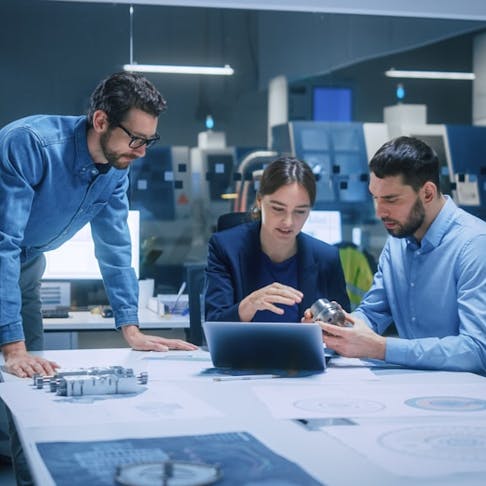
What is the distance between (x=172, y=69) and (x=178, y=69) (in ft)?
0.16

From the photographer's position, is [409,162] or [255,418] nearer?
[255,418]

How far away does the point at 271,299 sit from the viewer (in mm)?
2400

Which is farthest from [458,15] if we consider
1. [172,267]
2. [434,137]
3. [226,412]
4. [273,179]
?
[226,412]

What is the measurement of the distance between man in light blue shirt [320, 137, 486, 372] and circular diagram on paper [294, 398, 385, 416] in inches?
18.4

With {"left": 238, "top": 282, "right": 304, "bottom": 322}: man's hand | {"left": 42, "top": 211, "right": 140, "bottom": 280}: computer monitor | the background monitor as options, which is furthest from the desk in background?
the background monitor

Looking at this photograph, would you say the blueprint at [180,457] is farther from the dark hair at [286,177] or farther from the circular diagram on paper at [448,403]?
the dark hair at [286,177]

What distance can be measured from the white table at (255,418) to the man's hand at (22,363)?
0.05 meters

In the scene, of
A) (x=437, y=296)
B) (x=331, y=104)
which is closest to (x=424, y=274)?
(x=437, y=296)

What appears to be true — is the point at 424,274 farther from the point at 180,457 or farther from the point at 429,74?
the point at 429,74

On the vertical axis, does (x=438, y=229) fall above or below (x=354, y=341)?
above

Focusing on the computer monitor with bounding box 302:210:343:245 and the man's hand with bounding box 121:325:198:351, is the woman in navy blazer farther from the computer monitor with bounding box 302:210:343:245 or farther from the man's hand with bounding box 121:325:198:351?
the computer monitor with bounding box 302:210:343:245

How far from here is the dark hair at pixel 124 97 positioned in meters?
2.59

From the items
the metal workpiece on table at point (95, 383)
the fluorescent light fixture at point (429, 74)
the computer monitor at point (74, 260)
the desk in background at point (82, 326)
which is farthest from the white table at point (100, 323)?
the fluorescent light fixture at point (429, 74)

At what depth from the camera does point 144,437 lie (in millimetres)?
1540
